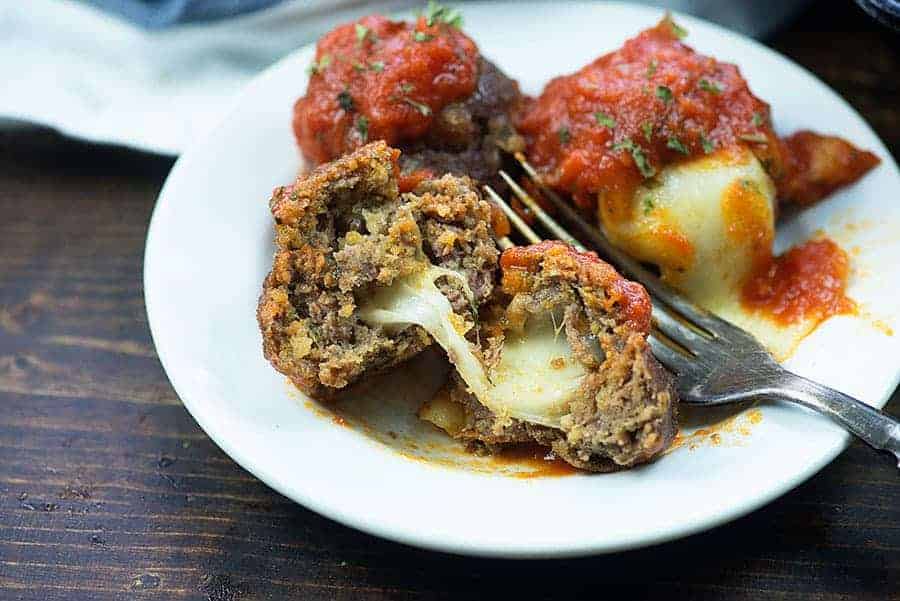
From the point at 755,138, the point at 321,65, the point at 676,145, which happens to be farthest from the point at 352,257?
the point at 755,138

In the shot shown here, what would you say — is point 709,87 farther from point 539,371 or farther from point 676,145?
point 539,371

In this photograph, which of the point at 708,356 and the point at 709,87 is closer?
the point at 708,356

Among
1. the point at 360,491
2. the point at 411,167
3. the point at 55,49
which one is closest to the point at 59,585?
the point at 360,491

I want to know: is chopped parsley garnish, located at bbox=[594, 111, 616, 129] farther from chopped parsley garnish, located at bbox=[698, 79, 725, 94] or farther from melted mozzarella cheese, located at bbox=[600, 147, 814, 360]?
chopped parsley garnish, located at bbox=[698, 79, 725, 94]

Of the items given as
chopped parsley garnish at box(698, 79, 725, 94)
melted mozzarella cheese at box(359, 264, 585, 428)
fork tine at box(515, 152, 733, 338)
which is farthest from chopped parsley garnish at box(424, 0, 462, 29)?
melted mozzarella cheese at box(359, 264, 585, 428)

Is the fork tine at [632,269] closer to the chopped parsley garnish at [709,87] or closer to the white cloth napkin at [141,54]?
the chopped parsley garnish at [709,87]

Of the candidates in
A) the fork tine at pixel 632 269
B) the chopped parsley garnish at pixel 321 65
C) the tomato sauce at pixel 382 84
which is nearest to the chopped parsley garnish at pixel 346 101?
the tomato sauce at pixel 382 84
